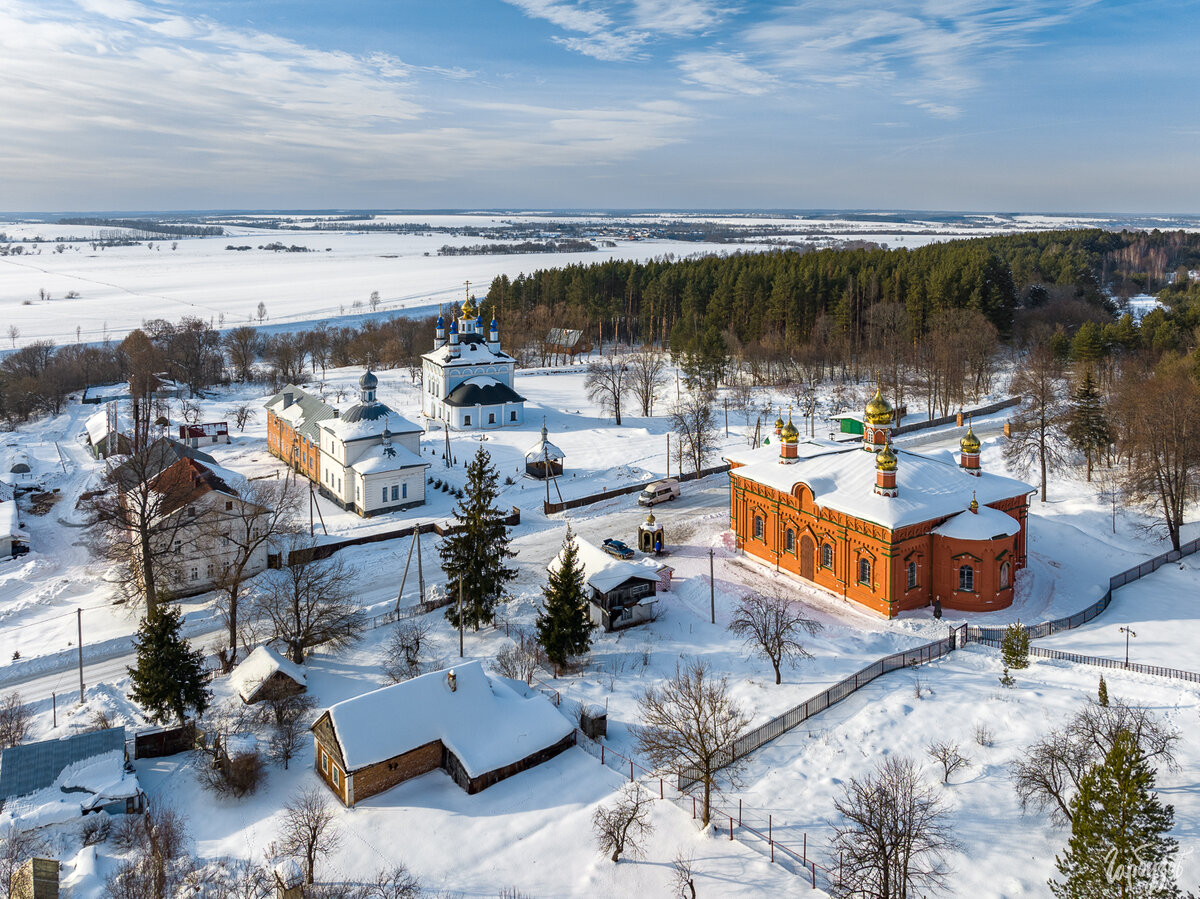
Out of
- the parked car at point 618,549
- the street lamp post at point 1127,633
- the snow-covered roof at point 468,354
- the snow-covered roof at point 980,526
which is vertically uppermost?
the snow-covered roof at point 468,354

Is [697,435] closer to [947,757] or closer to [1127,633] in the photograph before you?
[1127,633]

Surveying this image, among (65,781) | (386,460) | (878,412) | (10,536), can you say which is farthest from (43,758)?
(878,412)

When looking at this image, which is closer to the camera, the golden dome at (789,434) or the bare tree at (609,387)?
the golden dome at (789,434)

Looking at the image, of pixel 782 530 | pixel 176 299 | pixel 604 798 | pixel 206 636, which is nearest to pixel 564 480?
pixel 782 530

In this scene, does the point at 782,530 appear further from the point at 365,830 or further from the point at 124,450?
the point at 124,450

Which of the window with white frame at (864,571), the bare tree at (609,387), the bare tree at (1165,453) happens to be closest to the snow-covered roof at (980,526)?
the window with white frame at (864,571)

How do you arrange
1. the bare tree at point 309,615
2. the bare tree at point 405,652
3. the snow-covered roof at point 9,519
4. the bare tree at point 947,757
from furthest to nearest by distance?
the snow-covered roof at point 9,519
the bare tree at point 309,615
the bare tree at point 405,652
the bare tree at point 947,757

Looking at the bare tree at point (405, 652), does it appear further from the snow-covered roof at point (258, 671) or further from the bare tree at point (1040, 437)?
the bare tree at point (1040, 437)
